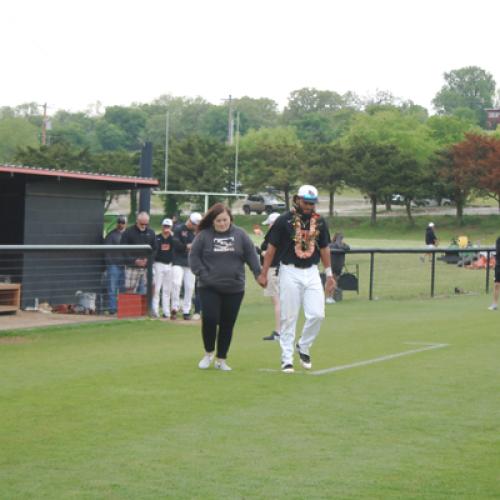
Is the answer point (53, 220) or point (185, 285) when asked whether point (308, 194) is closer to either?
point (185, 285)

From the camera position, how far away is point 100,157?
267 feet

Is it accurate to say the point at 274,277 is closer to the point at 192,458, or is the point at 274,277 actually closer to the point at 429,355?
the point at 429,355

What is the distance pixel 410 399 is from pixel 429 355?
3708 mm

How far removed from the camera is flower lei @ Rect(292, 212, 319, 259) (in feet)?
35.1

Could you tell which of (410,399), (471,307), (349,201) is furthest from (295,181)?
(410,399)

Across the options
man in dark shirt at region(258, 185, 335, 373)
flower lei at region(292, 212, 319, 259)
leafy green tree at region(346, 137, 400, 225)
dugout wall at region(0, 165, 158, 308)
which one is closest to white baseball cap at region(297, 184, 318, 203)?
man in dark shirt at region(258, 185, 335, 373)

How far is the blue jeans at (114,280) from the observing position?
1781 centimetres

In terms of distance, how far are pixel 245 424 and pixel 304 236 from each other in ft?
10.4

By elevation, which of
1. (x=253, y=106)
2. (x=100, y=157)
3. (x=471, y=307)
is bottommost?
(x=471, y=307)

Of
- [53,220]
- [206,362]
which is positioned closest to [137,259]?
[53,220]

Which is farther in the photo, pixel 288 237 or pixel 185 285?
pixel 185 285

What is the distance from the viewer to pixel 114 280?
1781 cm

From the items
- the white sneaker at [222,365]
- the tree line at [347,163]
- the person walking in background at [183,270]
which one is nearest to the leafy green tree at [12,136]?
the tree line at [347,163]

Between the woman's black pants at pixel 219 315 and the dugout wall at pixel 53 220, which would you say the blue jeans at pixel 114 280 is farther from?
the woman's black pants at pixel 219 315
